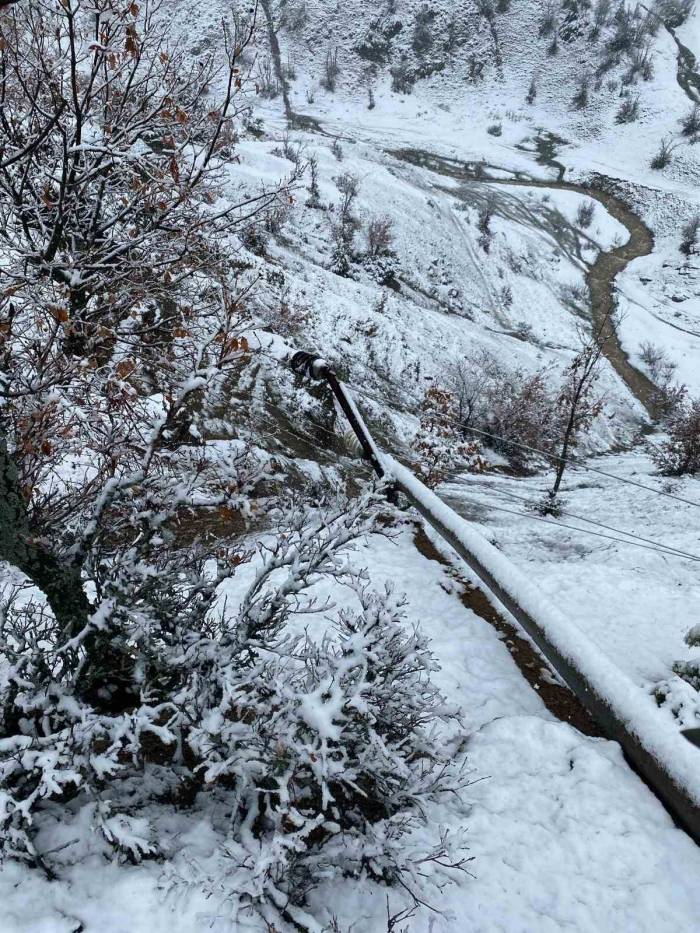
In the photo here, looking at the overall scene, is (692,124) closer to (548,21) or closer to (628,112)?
(628,112)

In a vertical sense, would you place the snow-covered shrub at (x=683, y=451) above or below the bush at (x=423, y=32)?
below

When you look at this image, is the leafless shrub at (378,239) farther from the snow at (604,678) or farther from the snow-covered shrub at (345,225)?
the snow at (604,678)

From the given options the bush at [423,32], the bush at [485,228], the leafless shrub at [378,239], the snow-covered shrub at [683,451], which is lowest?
the snow-covered shrub at [683,451]

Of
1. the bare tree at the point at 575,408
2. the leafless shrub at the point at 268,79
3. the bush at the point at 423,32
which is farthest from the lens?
the bush at the point at 423,32

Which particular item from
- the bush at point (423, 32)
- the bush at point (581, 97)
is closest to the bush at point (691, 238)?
the bush at point (581, 97)

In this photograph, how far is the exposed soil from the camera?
179 inches

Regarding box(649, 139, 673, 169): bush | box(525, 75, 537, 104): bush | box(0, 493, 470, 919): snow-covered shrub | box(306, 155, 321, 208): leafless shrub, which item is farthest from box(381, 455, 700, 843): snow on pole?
box(525, 75, 537, 104): bush

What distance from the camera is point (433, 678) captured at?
5020 millimetres

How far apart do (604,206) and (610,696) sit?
39712 millimetres

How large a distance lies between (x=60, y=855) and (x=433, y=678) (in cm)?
324

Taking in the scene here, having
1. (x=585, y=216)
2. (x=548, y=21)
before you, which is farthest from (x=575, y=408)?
(x=548, y=21)

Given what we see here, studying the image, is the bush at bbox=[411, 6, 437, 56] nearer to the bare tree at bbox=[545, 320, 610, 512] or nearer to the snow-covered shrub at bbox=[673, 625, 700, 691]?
the bare tree at bbox=[545, 320, 610, 512]

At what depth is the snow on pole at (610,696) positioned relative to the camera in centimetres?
341

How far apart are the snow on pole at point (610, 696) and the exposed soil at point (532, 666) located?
0.18 m
